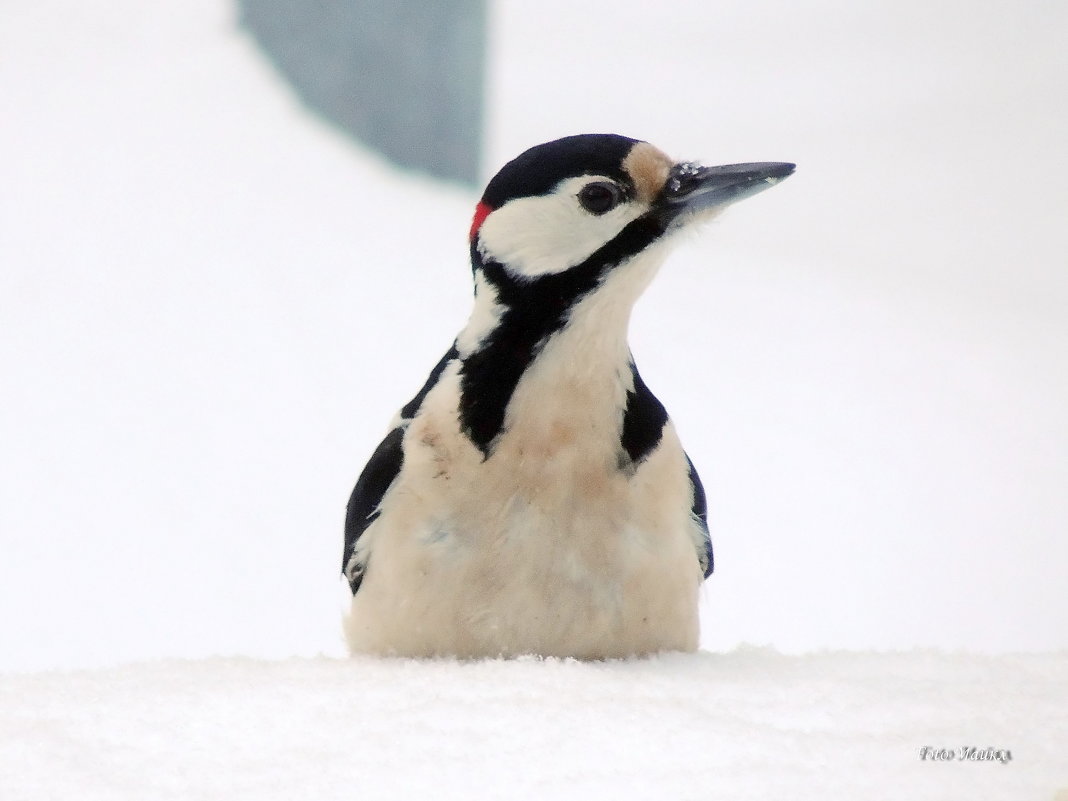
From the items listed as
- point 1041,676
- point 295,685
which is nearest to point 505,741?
point 295,685

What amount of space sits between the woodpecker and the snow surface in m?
0.05

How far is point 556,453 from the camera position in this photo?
3.69ft

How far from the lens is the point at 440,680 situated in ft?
3.37

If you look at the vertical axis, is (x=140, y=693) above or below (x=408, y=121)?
below

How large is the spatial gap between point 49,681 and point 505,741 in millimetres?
479

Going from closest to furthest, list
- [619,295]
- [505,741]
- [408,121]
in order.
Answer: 1. [505,741]
2. [619,295]
3. [408,121]

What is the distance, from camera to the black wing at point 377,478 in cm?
125

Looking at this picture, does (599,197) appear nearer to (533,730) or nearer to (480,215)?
(480,215)

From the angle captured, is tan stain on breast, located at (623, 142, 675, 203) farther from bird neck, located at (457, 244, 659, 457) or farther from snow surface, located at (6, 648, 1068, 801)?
snow surface, located at (6, 648, 1068, 801)

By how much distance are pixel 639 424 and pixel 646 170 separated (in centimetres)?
26

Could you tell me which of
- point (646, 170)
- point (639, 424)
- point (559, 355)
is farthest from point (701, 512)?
point (646, 170)

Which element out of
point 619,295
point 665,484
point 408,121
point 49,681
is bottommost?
point 49,681

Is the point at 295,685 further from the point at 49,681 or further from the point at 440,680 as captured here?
the point at 49,681

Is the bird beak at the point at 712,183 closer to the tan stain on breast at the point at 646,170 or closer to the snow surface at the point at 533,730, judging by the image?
→ the tan stain on breast at the point at 646,170
